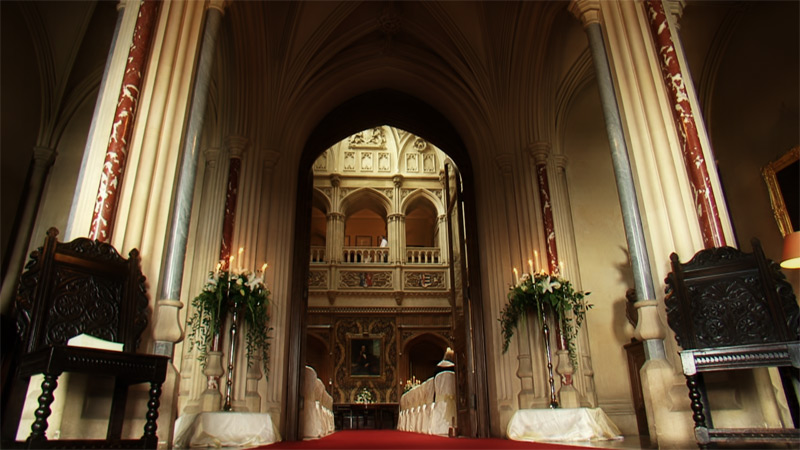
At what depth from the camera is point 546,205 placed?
23.2ft

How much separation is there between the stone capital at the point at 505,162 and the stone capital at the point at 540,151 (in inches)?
16.6

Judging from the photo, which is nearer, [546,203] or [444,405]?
[546,203]

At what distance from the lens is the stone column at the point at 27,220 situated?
6828mm

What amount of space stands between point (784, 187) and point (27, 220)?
9.71 metres

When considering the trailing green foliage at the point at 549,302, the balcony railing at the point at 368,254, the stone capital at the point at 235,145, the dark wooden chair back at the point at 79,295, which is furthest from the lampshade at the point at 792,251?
the balcony railing at the point at 368,254

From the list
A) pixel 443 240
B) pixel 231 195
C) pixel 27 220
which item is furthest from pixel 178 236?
pixel 443 240

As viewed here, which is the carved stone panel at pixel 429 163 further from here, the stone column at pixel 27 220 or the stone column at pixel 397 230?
the stone column at pixel 27 220

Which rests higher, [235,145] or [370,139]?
[370,139]

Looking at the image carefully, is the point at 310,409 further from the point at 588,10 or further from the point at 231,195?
the point at 588,10

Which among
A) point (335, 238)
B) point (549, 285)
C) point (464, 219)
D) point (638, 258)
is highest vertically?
point (335, 238)

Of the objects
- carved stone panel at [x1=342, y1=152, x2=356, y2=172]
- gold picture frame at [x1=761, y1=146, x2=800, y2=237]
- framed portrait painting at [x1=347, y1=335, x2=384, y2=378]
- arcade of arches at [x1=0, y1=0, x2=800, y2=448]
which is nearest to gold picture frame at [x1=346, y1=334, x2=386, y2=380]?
framed portrait painting at [x1=347, y1=335, x2=384, y2=378]

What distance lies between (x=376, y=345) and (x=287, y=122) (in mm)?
7564

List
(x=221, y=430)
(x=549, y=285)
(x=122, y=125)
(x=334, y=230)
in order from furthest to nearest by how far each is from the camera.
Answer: (x=334, y=230), (x=549, y=285), (x=221, y=430), (x=122, y=125)

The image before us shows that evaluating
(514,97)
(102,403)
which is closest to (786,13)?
(514,97)
